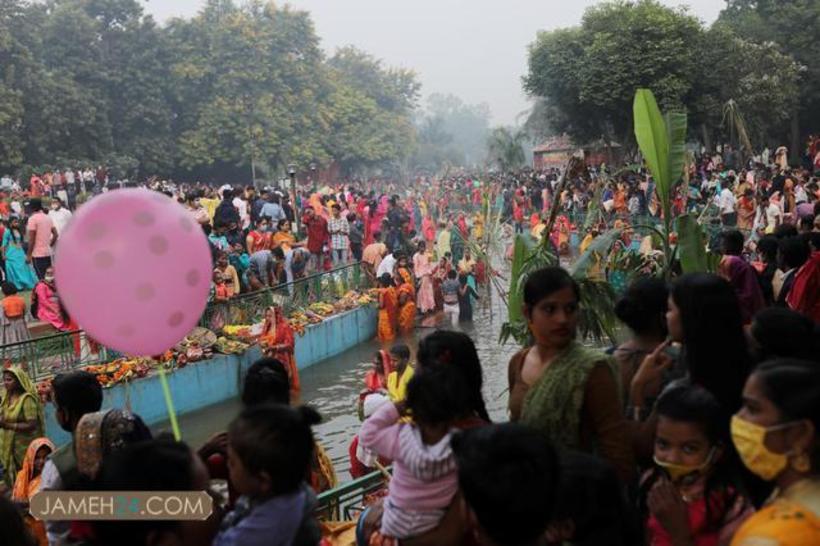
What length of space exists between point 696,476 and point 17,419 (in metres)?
5.65

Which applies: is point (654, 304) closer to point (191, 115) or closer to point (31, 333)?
point (31, 333)

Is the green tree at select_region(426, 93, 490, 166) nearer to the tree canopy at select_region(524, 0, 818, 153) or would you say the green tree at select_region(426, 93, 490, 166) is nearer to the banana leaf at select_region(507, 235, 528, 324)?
the tree canopy at select_region(524, 0, 818, 153)

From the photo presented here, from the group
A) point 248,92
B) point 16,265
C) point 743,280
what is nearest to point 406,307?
point 16,265

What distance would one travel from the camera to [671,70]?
1086 inches

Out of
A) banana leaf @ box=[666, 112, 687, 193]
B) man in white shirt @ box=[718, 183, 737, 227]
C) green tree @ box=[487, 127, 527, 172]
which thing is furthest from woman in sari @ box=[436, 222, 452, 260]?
green tree @ box=[487, 127, 527, 172]

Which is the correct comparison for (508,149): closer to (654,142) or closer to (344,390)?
(344,390)

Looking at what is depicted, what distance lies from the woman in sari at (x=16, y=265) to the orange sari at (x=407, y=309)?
6367 millimetres

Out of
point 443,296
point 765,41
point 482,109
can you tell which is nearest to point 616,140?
point 765,41

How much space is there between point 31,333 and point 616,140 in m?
24.0

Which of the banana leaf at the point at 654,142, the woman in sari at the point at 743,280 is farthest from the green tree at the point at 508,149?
the woman in sari at the point at 743,280

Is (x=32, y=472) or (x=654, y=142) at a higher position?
(x=654, y=142)

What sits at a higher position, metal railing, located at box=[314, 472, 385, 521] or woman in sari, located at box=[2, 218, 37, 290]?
woman in sari, located at box=[2, 218, 37, 290]

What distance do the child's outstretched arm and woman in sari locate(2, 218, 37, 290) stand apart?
45.2ft

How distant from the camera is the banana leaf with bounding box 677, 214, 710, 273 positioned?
20.6 feet
